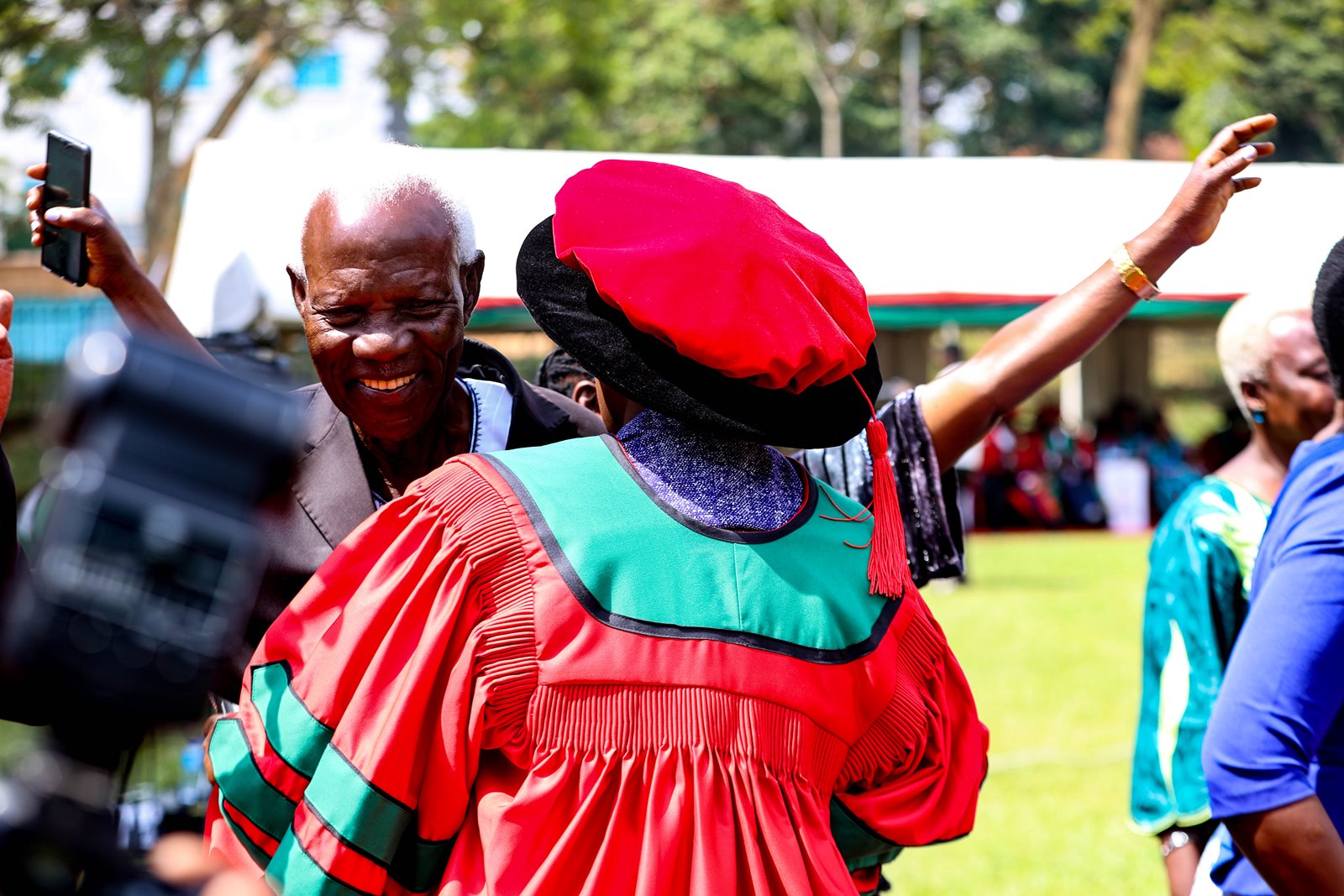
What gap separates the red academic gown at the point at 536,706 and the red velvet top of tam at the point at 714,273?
0.64ft

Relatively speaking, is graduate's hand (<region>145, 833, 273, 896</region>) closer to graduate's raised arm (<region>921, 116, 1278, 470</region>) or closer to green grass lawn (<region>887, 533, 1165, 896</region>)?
graduate's raised arm (<region>921, 116, 1278, 470</region>)

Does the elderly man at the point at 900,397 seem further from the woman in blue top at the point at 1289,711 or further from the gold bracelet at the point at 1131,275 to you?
the woman in blue top at the point at 1289,711

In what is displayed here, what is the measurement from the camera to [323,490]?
2174mm

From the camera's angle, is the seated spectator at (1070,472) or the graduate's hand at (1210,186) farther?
the seated spectator at (1070,472)

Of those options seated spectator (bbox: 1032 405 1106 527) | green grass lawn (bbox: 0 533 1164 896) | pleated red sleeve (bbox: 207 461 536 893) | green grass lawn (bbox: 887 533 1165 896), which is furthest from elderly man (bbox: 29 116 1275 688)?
seated spectator (bbox: 1032 405 1106 527)

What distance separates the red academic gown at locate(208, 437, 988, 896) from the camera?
5.09 ft

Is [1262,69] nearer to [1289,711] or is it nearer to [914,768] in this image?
[1289,711]

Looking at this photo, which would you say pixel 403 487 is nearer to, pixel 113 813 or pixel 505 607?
pixel 505 607

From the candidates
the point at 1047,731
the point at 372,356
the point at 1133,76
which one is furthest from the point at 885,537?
the point at 1133,76

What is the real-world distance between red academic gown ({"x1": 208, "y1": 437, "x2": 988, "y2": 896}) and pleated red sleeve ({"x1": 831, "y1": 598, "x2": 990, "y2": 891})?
5.1 inches

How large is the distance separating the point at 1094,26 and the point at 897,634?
2365cm

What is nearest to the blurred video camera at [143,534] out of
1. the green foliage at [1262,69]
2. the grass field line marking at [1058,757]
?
the grass field line marking at [1058,757]

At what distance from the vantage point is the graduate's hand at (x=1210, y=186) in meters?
2.22

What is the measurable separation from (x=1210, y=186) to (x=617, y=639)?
126cm
